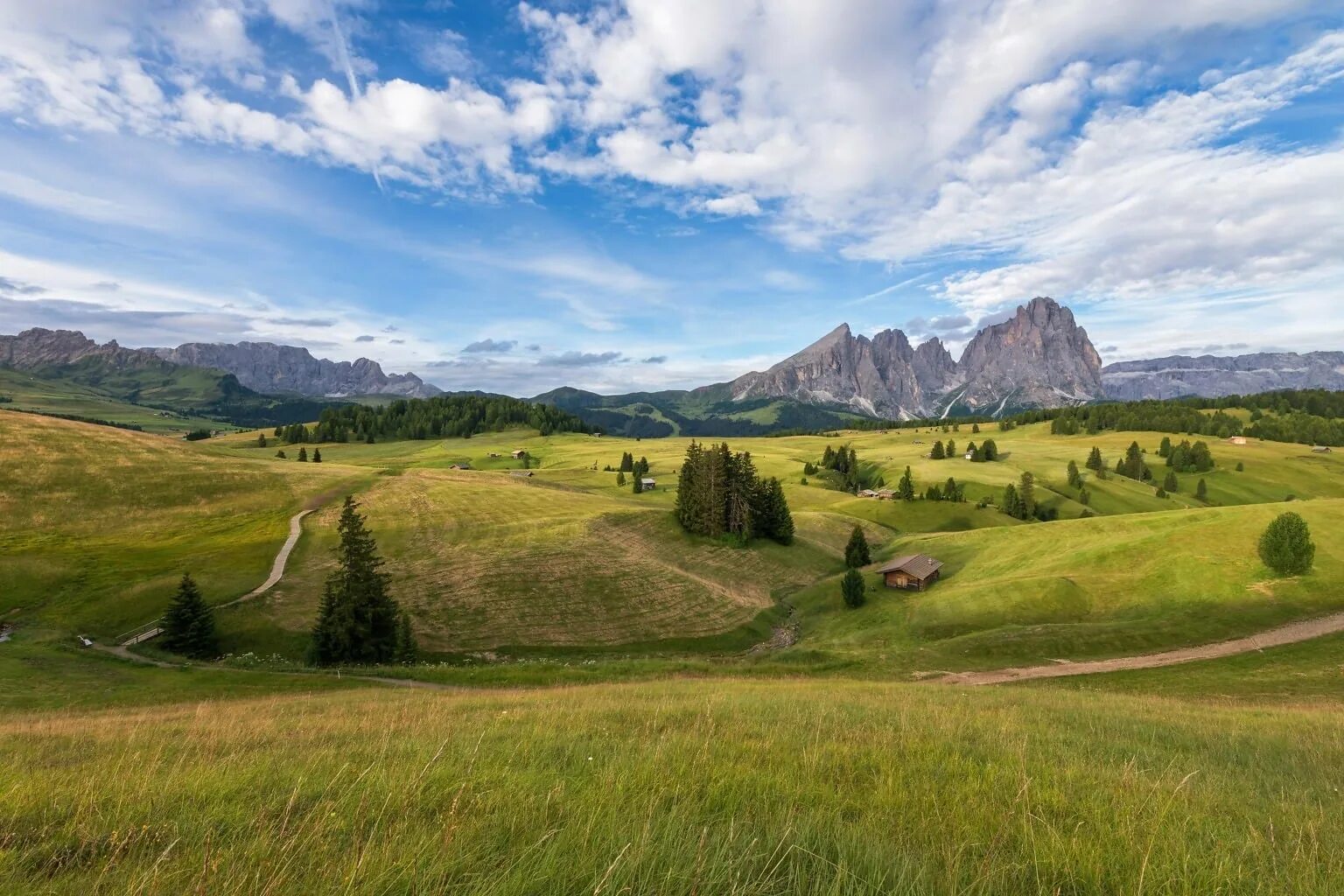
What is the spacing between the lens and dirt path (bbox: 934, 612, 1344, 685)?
104ft

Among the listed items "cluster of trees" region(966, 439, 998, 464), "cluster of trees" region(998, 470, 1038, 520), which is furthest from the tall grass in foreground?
"cluster of trees" region(966, 439, 998, 464)

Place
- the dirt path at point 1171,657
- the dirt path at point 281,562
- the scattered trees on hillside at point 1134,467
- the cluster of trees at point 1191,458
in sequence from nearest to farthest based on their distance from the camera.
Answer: the dirt path at point 1171,657 → the dirt path at point 281,562 → the scattered trees on hillside at point 1134,467 → the cluster of trees at point 1191,458

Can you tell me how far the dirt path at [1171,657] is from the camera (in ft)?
104

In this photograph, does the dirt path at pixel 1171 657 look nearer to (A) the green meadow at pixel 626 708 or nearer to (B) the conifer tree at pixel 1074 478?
(A) the green meadow at pixel 626 708

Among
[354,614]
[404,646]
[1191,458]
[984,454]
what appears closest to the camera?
[354,614]

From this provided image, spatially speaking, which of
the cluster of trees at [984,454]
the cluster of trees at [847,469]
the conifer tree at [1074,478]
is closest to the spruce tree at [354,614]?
the cluster of trees at [847,469]

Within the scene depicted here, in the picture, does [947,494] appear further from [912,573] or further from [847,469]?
[912,573]

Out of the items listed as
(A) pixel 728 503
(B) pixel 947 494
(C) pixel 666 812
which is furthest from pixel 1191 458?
(C) pixel 666 812

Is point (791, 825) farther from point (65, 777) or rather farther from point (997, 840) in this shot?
point (65, 777)

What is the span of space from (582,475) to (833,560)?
6358 cm

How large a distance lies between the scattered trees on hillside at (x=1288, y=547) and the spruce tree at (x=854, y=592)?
2957 centimetres

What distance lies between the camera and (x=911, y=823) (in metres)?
4.81

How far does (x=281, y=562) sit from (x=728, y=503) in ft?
163

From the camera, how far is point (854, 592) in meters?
54.8
